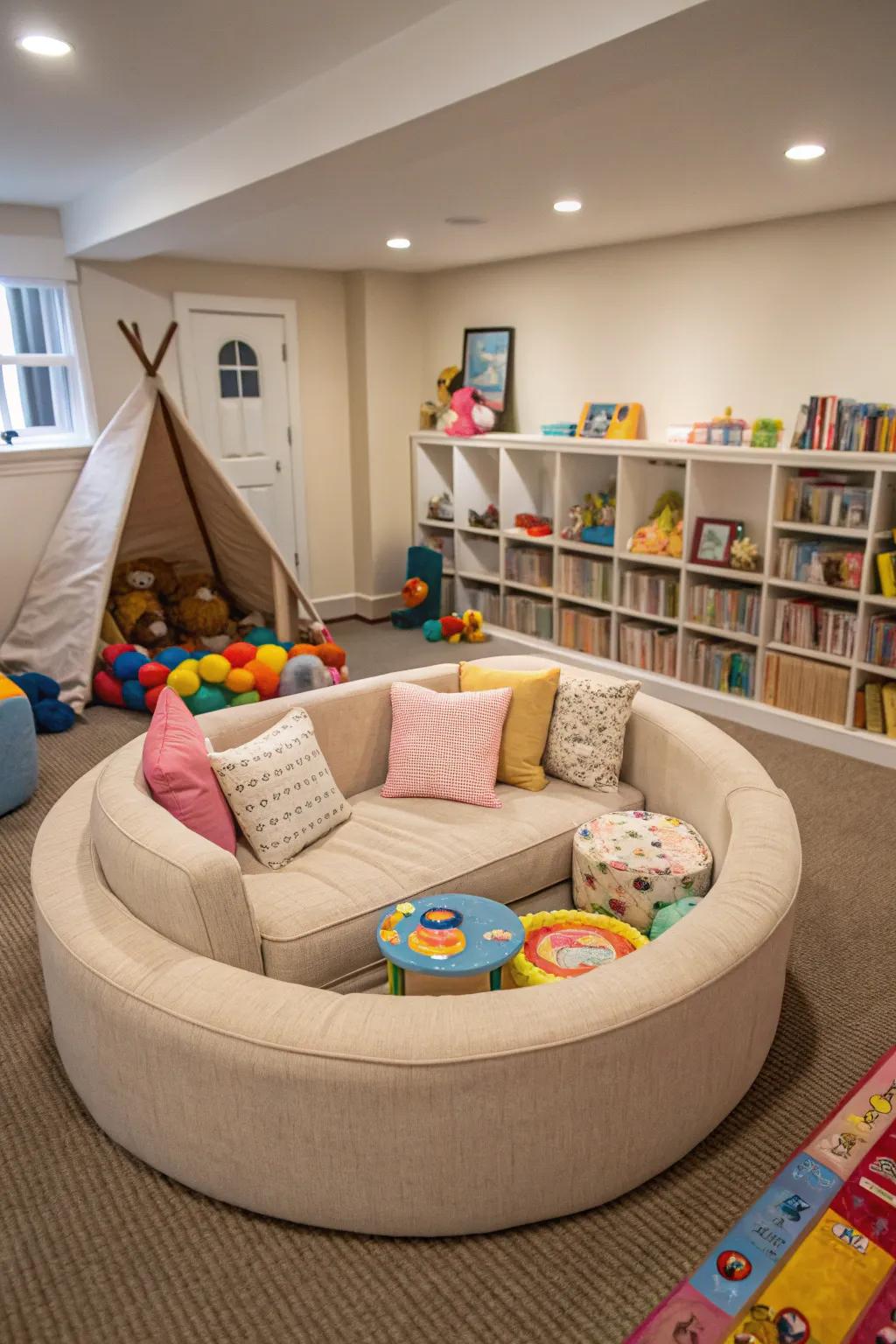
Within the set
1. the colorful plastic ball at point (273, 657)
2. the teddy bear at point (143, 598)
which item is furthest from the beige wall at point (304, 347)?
the colorful plastic ball at point (273, 657)

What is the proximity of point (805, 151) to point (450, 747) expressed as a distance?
89.8 inches

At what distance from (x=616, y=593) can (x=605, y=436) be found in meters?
0.90

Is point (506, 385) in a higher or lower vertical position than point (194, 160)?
lower

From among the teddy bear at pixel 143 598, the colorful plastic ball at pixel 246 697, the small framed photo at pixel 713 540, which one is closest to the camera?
the colorful plastic ball at pixel 246 697

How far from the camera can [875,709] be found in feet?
13.3

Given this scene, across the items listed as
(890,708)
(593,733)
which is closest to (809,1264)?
(593,733)

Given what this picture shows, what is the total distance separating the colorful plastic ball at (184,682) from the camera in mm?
4285

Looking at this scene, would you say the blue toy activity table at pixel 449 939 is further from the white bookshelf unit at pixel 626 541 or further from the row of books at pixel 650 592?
the row of books at pixel 650 592

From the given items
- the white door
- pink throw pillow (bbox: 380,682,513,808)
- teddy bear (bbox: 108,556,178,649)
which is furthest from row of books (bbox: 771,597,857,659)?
the white door

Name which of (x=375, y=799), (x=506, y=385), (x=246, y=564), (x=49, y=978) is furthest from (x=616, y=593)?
(x=49, y=978)

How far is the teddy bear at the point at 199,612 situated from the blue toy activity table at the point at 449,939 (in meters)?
3.28

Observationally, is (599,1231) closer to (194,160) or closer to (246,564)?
(194,160)

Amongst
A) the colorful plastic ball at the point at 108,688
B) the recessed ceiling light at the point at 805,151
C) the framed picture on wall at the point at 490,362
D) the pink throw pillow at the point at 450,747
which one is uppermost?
the recessed ceiling light at the point at 805,151

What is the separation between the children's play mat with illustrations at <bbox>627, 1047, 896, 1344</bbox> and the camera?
1.54 metres
